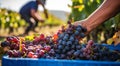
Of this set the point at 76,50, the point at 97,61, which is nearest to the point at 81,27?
the point at 76,50

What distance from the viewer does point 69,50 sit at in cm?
287

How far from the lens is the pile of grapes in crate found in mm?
2779

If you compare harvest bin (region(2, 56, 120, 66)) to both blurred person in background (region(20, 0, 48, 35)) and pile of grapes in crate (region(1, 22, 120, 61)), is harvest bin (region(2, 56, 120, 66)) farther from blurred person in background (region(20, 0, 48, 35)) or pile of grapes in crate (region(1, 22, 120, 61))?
blurred person in background (region(20, 0, 48, 35))

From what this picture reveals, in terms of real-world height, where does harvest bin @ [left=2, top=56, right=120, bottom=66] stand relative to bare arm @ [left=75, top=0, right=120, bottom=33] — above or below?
below

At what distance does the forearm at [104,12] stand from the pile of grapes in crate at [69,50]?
76 millimetres

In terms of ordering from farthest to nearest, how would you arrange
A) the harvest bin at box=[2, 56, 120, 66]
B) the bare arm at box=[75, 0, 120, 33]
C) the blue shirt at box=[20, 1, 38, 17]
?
the blue shirt at box=[20, 1, 38, 17] → the bare arm at box=[75, 0, 120, 33] → the harvest bin at box=[2, 56, 120, 66]

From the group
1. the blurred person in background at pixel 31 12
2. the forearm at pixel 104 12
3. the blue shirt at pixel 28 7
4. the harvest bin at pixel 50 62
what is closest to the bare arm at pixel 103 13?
the forearm at pixel 104 12

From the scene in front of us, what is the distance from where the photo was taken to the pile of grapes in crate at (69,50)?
109 inches

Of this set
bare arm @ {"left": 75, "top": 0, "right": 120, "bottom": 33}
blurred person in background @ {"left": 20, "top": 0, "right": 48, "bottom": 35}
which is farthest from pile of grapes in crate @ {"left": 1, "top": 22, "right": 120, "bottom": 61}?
blurred person in background @ {"left": 20, "top": 0, "right": 48, "bottom": 35}

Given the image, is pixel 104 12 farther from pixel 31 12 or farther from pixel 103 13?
pixel 31 12

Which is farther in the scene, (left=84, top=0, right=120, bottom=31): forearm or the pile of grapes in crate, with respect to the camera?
(left=84, top=0, right=120, bottom=31): forearm

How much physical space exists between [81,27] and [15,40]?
527 millimetres

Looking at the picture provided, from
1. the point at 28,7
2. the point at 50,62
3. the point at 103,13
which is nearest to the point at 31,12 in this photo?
the point at 28,7

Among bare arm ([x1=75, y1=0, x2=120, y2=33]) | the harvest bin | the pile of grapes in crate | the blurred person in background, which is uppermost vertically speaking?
the blurred person in background
